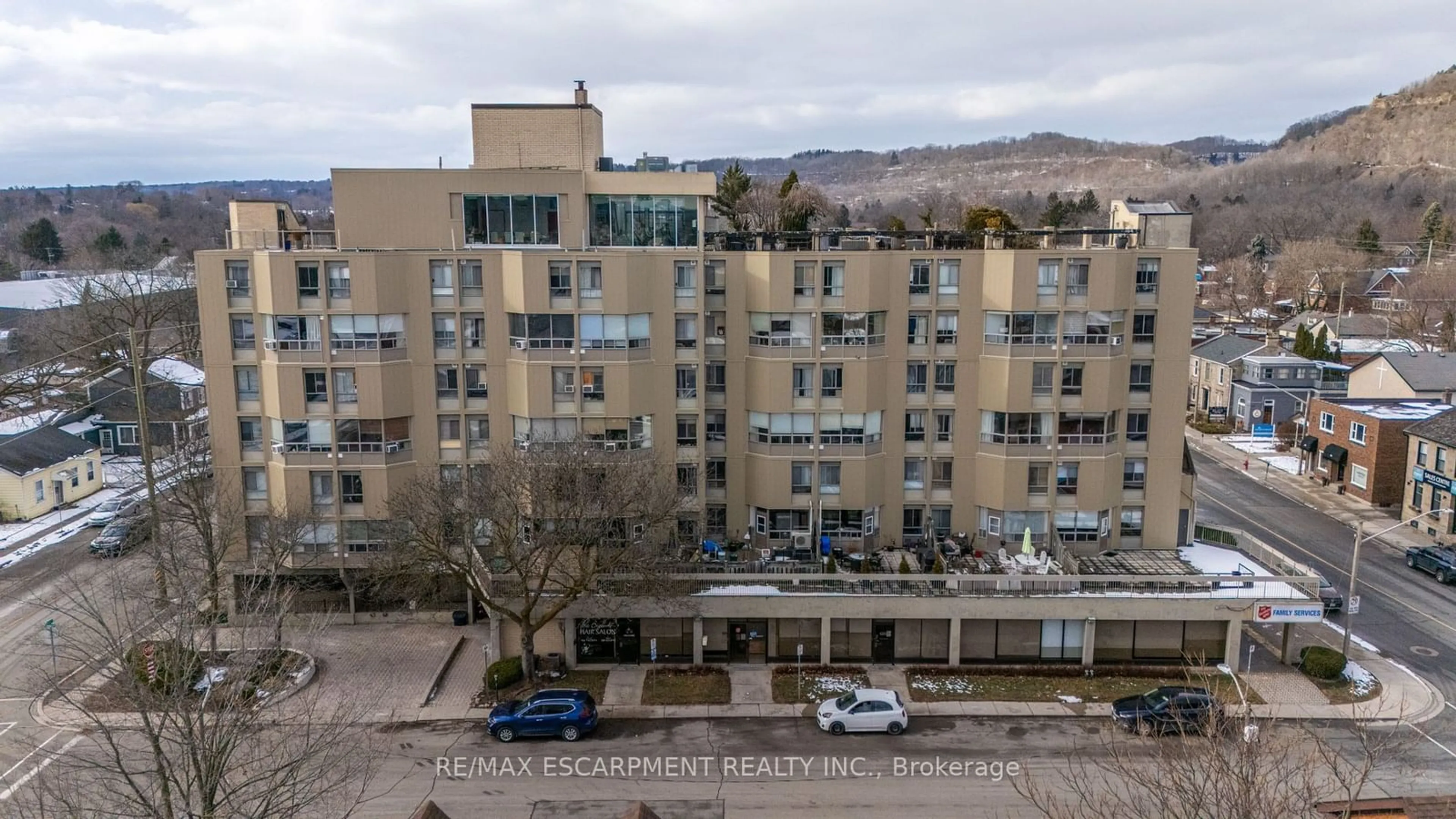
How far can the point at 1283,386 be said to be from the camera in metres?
81.8

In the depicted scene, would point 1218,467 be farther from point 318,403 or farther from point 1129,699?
point 318,403

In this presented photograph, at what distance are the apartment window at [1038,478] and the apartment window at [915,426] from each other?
499cm

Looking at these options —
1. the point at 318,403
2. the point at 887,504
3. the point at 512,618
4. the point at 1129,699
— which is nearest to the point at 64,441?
the point at 318,403

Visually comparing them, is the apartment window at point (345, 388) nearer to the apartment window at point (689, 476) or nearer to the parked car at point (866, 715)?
the apartment window at point (689, 476)

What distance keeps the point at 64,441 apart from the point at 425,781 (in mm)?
50805

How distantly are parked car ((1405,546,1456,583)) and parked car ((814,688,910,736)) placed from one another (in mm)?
33153

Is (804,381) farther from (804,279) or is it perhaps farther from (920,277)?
(920,277)

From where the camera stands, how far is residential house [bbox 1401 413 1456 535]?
5319 centimetres

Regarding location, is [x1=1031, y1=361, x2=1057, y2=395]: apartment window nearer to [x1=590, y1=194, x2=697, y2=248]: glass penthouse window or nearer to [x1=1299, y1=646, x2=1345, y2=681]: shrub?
[x1=1299, y1=646, x2=1345, y2=681]: shrub

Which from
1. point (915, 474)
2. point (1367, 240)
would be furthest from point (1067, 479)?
point (1367, 240)

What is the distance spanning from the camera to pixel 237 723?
64.8 ft

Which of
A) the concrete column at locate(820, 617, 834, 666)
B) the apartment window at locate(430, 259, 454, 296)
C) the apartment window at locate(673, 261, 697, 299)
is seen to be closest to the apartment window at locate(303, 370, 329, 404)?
the apartment window at locate(430, 259, 454, 296)

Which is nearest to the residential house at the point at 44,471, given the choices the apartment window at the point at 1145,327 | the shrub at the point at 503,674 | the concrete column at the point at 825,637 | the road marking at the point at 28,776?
the road marking at the point at 28,776

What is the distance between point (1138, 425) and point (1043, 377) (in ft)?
18.4
